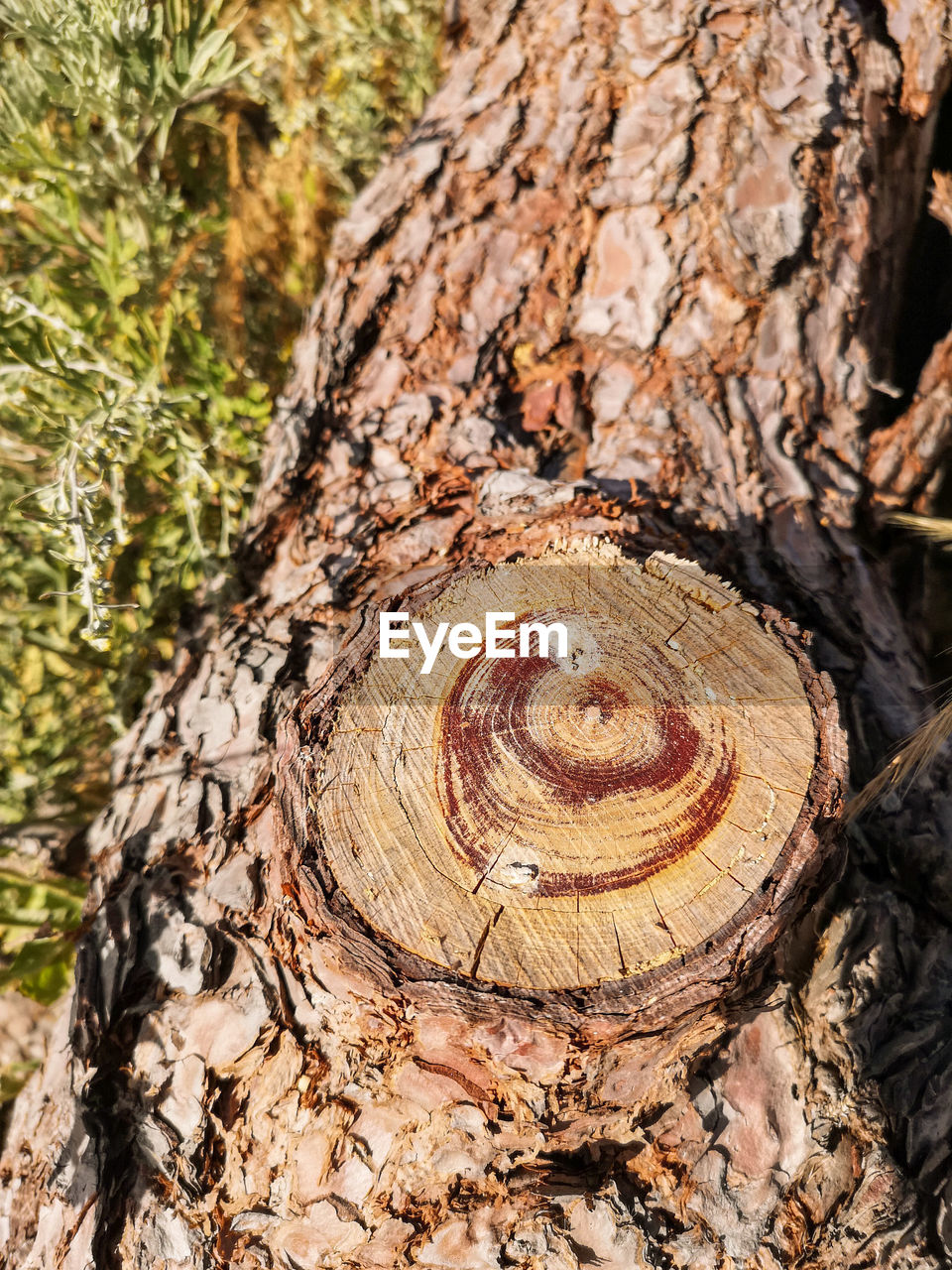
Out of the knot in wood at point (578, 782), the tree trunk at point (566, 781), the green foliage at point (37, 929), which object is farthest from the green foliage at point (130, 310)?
the knot in wood at point (578, 782)

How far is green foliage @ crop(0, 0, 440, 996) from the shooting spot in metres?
2.46

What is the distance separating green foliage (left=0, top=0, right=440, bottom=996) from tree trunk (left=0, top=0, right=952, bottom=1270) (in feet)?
1.27

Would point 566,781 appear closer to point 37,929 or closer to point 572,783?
point 572,783

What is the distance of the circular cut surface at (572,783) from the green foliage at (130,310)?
0.87m

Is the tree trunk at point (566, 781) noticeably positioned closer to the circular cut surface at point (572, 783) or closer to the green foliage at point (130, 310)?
the circular cut surface at point (572, 783)

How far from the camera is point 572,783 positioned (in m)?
1.58

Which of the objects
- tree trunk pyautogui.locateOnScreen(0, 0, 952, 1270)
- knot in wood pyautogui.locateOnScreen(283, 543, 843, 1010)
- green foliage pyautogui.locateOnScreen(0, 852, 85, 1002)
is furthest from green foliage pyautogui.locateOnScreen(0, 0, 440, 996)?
knot in wood pyautogui.locateOnScreen(283, 543, 843, 1010)

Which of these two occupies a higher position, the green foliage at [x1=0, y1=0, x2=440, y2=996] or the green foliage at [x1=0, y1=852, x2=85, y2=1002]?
the green foliage at [x1=0, y1=0, x2=440, y2=996]

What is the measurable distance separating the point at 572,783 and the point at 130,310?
2225 millimetres

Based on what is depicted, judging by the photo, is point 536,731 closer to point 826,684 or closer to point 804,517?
point 826,684

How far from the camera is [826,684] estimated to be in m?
1.68

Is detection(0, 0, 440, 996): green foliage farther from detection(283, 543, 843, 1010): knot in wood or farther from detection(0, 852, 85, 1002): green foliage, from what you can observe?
detection(283, 543, 843, 1010): knot in wood

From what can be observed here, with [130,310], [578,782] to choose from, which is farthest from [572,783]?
[130,310]

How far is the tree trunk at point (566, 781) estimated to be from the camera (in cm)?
151
